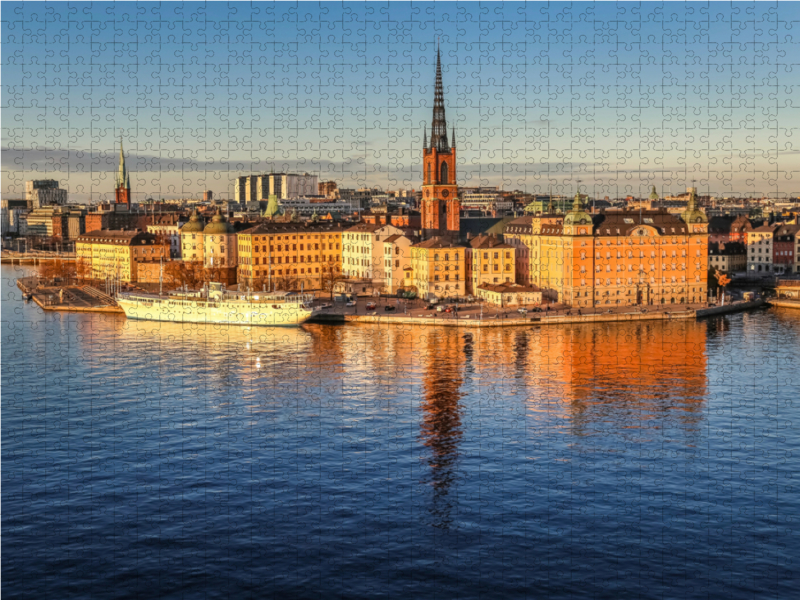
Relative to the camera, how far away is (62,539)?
15617 mm

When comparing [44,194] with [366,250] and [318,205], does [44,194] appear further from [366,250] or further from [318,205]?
[366,250]

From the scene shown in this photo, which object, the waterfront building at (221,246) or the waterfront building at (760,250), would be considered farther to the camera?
the waterfront building at (760,250)

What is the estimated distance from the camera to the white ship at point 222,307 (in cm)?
3972

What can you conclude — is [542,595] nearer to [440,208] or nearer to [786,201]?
[440,208]

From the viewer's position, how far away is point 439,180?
52.5 m

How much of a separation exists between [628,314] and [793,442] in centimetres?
1923

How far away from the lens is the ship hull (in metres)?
39.7

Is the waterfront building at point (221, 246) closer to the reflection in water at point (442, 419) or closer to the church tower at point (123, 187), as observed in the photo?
the reflection in water at point (442, 419)

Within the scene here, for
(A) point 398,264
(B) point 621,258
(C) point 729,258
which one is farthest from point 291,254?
(C) point 729,258

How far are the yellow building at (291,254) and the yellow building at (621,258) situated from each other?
9.77m

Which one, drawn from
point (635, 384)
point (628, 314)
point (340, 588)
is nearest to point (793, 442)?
point (635, 384)

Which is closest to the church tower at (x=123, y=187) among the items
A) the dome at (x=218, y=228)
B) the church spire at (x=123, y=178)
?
the church spire at (x=123, y=178)

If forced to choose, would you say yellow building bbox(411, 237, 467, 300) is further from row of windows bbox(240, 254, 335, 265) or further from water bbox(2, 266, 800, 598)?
water bbox(2, 266, 800, 598)

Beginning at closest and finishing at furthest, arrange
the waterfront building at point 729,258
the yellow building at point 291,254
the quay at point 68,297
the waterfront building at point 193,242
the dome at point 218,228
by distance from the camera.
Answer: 1. the quay at point 68,297
2. the yellow building at point 291,254
3. the dome at point 218,228
4. the waterfront building at point 193,242
5. the waterfront building at point 729,258
